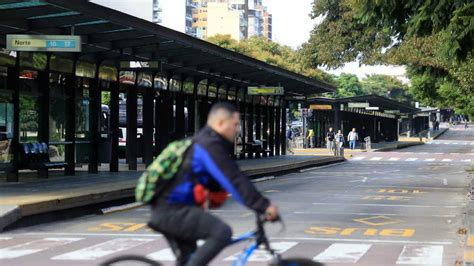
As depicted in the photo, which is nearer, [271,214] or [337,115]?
[271,214]

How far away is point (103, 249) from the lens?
1091cm

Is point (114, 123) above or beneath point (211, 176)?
above

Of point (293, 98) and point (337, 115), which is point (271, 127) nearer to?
point (293, 98)

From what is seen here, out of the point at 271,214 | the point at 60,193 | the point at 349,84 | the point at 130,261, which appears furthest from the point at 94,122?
the point at 349,84

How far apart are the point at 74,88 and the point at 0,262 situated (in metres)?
12.0

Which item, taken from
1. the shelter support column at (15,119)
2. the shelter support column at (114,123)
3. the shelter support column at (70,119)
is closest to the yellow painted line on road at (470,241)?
the shelter support column at (15,119)

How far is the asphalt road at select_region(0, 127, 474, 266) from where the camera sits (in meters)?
10.5

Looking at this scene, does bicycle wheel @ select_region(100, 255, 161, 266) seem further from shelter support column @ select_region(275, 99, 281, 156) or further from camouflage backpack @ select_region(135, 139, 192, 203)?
shelter support column @ select_region(275, 99, 281, 156)

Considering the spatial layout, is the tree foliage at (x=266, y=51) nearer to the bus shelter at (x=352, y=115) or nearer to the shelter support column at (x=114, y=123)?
the bus shelter at (x=352, y=115)

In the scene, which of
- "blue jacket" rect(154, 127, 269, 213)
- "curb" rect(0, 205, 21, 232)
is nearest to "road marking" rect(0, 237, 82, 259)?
"curb" rect(0, 205, 21, 232)

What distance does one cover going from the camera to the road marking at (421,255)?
402 inches

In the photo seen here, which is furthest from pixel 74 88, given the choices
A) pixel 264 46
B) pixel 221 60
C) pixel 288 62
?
pixel 264 46

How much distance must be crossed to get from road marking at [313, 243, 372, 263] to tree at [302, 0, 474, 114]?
158 inches

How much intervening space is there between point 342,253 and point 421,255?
108 centimetres
